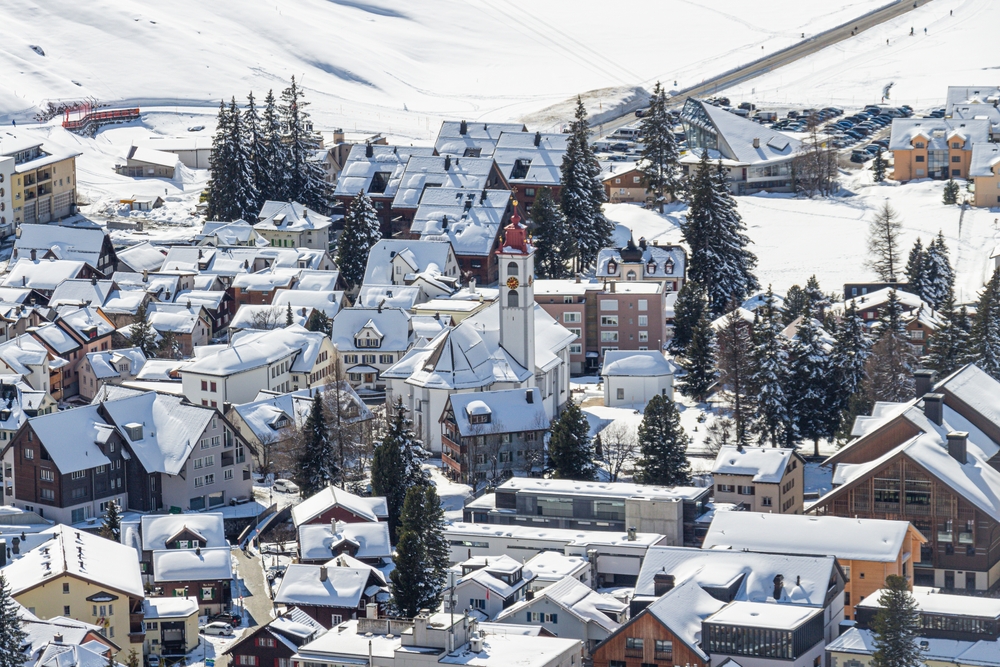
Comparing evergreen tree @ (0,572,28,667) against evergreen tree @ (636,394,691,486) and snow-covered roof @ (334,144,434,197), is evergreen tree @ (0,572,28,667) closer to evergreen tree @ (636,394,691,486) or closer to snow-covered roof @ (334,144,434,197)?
evergreen tree @ (636,394,691,486)

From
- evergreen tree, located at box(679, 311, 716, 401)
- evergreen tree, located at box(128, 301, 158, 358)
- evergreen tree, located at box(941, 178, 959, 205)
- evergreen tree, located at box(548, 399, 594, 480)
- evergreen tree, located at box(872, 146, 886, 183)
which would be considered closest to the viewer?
evergreen tree, located at box(548, 399, 594, 480)

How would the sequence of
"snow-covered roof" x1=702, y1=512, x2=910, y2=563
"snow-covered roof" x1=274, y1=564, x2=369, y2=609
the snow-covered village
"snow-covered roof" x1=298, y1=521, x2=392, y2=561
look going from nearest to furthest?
the snow-covered village, "snow-covered roof" x1=702, y1=512, x2=910, y2=563, "snow-covered roof" x1=274, y1=564, x2=369, y2=609, "snow-covered roof" x1=298, y1=521, x2=392, y2=561

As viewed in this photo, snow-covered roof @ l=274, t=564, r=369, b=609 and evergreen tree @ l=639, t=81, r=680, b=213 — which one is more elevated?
evergreen tree @ l=639, t=81, r=680, b=213

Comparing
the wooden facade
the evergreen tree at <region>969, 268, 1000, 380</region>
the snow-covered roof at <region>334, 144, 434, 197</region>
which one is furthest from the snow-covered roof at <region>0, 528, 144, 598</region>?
the snow-covered roof at <region>334, 144, 434, 197</region>

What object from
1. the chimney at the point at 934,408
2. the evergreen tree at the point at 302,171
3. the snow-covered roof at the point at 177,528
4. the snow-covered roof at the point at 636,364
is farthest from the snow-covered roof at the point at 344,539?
the evergreen tree at the point at 302,171

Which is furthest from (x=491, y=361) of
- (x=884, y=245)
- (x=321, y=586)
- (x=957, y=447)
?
(x=884, y=245)

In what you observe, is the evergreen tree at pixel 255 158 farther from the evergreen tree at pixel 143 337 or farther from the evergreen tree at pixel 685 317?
the evergreen tree at pixel 685 317
